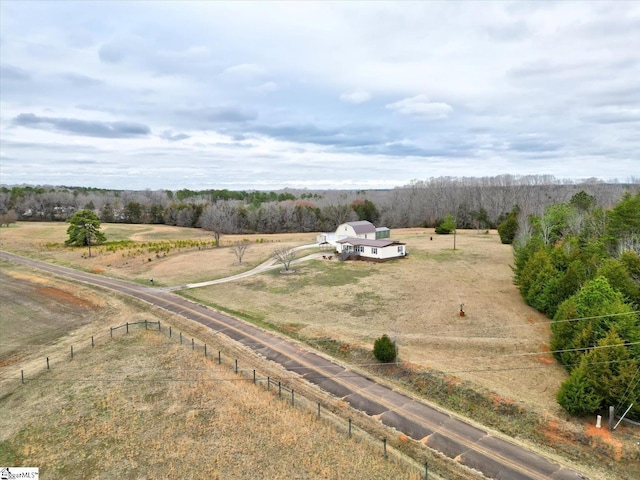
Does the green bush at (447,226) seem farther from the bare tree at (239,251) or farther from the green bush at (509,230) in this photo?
the bare tree at (239,251)

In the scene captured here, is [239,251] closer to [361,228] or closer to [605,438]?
[361,228]

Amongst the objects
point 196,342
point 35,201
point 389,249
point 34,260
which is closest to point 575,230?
point 389,249

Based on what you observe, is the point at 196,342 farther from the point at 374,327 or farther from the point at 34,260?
the point at 34,260

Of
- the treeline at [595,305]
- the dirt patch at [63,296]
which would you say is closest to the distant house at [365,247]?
the treeline at [595,305]

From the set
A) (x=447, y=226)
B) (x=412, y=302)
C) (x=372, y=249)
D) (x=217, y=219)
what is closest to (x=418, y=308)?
(x=412, y=302)

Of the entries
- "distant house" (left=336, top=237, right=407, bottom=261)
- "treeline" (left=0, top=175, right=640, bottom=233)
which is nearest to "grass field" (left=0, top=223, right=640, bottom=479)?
"distant house" (left=336, top=237, right=407, bottom=261)

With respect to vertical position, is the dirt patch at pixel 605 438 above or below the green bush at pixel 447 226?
below
